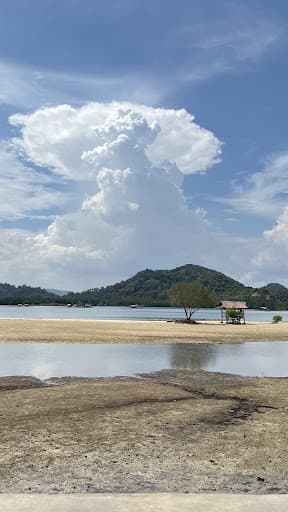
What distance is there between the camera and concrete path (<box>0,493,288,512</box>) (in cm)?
626

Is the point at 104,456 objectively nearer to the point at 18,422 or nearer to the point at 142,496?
the point at 142,496

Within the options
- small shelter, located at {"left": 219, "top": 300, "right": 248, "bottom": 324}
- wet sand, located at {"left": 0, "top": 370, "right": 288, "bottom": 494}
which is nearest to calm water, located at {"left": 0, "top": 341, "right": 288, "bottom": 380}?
wet sand, located at {"left": 0, "top": 370, "right": 288, "bottom": 494}

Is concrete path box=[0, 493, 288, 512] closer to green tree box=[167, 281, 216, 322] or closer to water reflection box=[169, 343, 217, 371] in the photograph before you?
water reflection box=[169, 343, 217, 371]

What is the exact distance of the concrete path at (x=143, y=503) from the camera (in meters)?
6.26

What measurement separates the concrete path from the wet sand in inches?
32.3

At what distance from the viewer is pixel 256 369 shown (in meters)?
27.9

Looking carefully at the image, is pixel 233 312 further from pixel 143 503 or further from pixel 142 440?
pixel 143 503

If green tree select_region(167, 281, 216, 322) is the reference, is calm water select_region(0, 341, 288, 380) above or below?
below

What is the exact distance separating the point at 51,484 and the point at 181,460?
2.48 m

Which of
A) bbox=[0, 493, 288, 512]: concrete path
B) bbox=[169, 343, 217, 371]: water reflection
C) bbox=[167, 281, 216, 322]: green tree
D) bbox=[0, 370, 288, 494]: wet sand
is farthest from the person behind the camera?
bbox=[167, 281, 216, 322]: green tree

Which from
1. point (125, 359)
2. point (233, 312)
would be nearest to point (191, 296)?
point (233, 312)

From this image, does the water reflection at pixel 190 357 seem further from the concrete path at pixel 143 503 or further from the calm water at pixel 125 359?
the concrete path at pixel 143 503

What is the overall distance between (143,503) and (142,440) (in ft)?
13.9

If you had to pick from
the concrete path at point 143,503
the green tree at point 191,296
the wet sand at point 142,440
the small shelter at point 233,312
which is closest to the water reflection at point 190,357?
the wet sand at point 142,440
